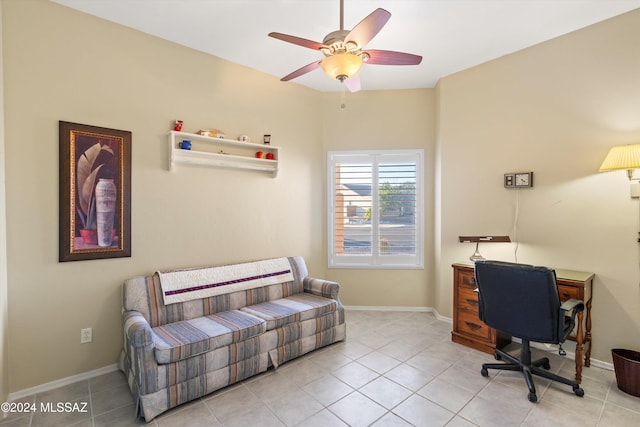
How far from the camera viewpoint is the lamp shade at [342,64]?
1.92 m

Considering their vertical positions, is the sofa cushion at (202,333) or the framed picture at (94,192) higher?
the framed picture at (94,192)

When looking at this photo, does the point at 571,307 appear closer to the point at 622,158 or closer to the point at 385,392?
the point at 622,158

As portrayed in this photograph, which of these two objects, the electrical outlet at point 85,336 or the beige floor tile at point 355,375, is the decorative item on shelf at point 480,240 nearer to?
the beige floor tile at point 355,375

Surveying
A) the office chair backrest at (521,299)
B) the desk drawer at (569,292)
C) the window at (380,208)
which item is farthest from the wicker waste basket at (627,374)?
the window at (380,208)

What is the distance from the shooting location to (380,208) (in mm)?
4199

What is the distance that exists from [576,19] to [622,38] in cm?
41

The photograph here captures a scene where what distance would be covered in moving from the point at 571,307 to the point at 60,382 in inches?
157

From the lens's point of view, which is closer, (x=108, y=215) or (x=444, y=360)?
(x=108, y=215)

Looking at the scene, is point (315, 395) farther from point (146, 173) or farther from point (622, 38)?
point (622, 38)

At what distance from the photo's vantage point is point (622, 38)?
8.63 ft

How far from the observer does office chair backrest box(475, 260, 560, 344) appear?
7.20 ft

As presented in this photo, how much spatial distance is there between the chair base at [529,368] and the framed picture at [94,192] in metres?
3.38

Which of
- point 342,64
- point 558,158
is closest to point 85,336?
point 342,64

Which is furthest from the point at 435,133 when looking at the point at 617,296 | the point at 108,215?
the point at 108,215
